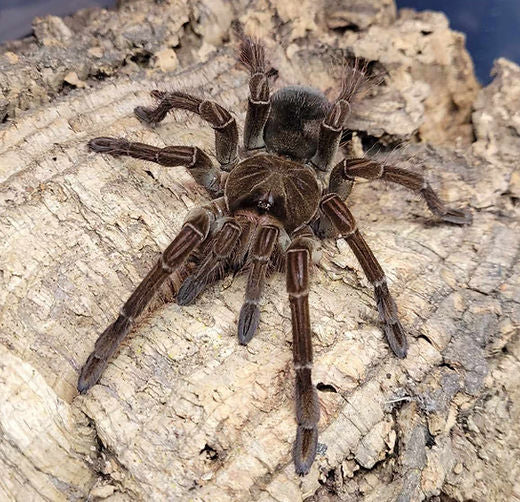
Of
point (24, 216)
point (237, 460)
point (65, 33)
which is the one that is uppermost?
point (65, 33)

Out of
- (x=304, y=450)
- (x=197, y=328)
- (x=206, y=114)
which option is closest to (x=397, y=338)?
(x=304, y=450)

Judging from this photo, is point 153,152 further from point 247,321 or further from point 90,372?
point 90,372

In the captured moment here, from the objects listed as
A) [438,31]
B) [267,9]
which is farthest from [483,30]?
[267,9]

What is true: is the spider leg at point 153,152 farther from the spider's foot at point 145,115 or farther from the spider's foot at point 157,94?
the spider's foot at point 157,94

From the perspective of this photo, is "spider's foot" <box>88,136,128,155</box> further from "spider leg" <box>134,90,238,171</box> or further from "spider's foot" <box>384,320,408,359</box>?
"spider's foot" <box>384,320,408,359</box>

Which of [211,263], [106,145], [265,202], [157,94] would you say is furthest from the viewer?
[157,94]

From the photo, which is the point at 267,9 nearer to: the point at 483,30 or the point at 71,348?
the point at 483,30

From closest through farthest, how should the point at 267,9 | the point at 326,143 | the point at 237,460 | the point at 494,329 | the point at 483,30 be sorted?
the point at 237,460
the point at 494,329
the point at 326,143
the point at 267,9
the point at 483,30
